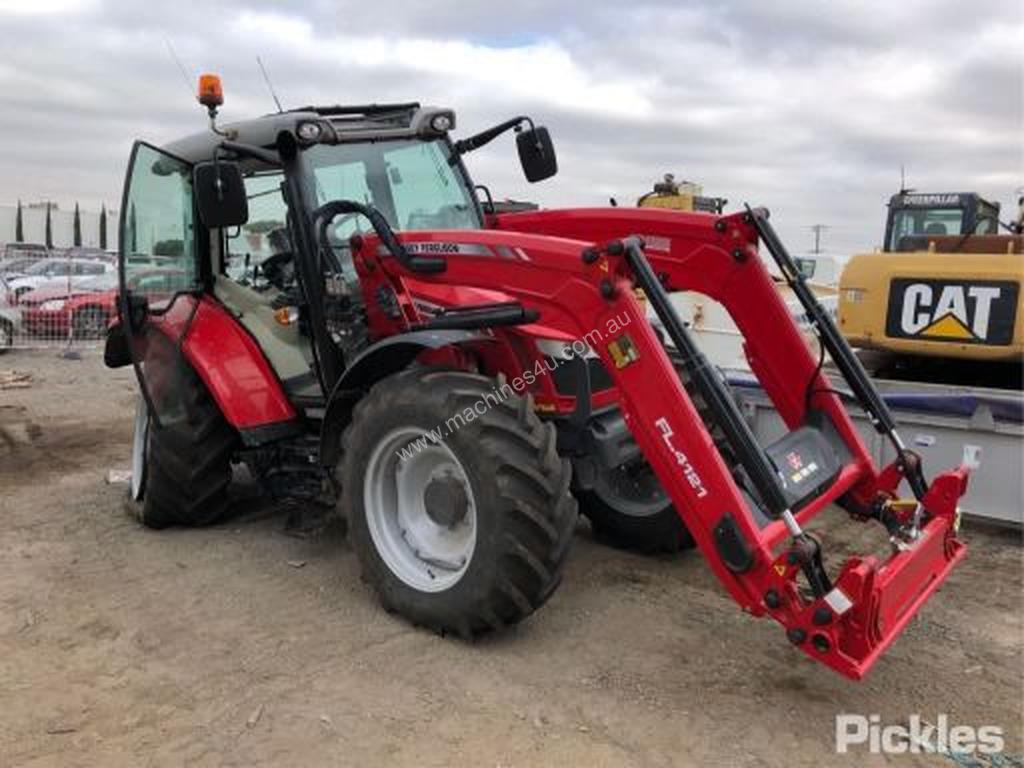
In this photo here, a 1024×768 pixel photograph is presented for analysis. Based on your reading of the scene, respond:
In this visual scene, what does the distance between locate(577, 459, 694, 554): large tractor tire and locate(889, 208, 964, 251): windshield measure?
261 inches

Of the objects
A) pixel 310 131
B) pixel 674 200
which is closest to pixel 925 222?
pixel 674 200

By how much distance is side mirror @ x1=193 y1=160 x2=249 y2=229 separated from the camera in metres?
4.32

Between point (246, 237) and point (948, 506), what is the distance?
3.89 m

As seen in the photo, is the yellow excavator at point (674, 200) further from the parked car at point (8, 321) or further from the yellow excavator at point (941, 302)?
the parked car at point (8, 321)

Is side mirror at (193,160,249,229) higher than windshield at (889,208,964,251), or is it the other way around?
windshield at (889,208,964,251)

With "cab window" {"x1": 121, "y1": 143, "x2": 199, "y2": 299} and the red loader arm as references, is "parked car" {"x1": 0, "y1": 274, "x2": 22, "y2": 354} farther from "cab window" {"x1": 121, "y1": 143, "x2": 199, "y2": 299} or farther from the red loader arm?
the red loader arm

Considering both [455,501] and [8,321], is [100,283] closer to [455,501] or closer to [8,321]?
[8,321]

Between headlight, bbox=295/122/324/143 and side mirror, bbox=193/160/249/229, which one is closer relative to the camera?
side mirror, bbox=193/160/249/229

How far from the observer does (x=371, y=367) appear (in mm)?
4281

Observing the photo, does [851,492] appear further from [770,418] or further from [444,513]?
[770,418]

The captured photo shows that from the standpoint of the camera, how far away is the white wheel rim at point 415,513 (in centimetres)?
409

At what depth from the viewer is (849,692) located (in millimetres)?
3621

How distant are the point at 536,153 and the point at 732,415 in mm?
2546

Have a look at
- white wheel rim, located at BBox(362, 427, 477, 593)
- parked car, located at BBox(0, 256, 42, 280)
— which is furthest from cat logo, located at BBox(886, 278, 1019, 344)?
parked car, located at BBox(0, 256, 42, 280)
